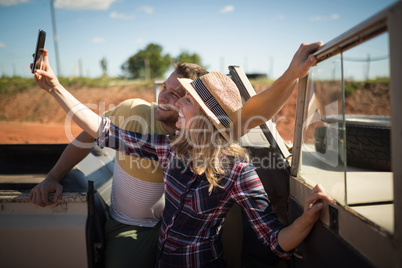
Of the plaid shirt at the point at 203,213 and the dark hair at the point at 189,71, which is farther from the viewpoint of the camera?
the dark hair at the point at 189,71

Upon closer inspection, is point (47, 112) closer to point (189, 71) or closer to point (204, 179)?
point (189, 71)

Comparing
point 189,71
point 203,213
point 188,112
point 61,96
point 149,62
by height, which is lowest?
point 203,213

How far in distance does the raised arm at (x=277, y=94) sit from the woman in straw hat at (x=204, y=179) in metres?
0.13

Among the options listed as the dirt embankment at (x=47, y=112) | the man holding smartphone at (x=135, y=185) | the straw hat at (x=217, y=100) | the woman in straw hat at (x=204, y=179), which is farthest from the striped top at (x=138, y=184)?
the dirt embankment at (x=47, y=112)

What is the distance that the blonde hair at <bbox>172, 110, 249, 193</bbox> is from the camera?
5.00ft

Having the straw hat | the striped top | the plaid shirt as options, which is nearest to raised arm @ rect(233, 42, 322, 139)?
the straw hat

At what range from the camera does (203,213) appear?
4.97ft

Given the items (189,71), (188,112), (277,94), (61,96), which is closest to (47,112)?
(61,96)

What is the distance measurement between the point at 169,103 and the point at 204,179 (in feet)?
2.42

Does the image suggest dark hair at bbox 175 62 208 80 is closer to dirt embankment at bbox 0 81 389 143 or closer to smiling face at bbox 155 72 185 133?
smiling face at bbox 155 72 185 133

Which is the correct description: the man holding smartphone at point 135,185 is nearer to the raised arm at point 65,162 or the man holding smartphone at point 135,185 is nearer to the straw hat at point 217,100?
the raised arm at point 65,162

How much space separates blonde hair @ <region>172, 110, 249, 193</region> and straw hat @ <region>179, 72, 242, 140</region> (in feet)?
0.18

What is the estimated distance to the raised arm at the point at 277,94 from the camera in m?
1.43

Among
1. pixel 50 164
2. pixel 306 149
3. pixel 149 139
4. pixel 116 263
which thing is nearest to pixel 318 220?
pixel 306 149
